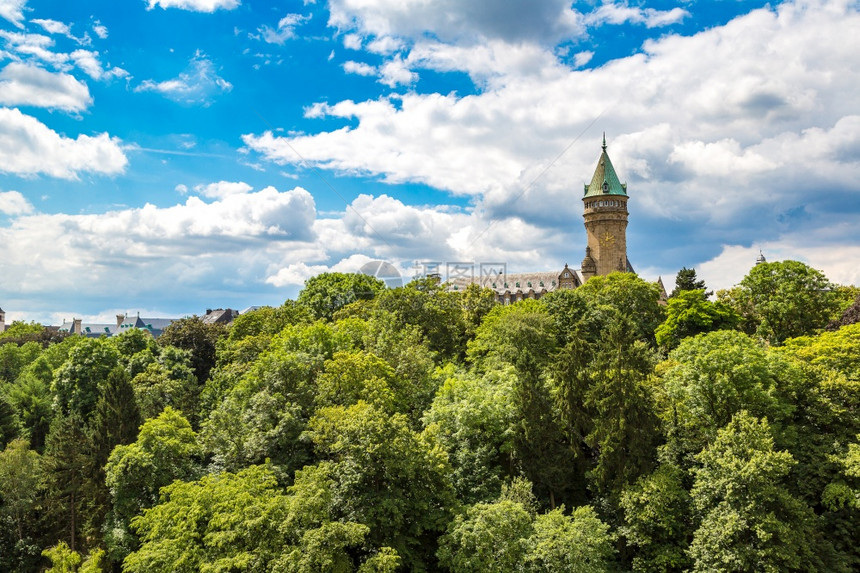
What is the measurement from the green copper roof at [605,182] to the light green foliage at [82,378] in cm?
6592

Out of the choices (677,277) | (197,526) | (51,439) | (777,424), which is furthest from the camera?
(677,277)

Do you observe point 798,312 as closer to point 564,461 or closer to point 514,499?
point 564,461

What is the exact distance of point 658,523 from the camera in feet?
84.6

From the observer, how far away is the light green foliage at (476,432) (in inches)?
1109

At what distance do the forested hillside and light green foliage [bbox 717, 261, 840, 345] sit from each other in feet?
0.50

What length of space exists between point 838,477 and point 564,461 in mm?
11188

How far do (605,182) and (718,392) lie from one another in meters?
66.0

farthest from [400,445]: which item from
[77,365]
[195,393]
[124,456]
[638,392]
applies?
[77,365]

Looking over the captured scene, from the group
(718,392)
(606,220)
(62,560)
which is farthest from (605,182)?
(62,560)

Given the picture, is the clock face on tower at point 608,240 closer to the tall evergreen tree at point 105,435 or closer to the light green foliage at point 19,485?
the tall evergreen tree at point 105,435

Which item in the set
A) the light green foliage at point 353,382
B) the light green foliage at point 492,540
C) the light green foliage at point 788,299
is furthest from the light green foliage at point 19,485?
the light green foliage at point 788,299

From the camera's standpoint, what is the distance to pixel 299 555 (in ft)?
69.0

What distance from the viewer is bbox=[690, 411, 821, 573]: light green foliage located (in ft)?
76.6

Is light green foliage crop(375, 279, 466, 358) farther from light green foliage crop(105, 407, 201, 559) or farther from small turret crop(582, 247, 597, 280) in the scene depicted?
small turret crop(582, 247, 597, 280)
